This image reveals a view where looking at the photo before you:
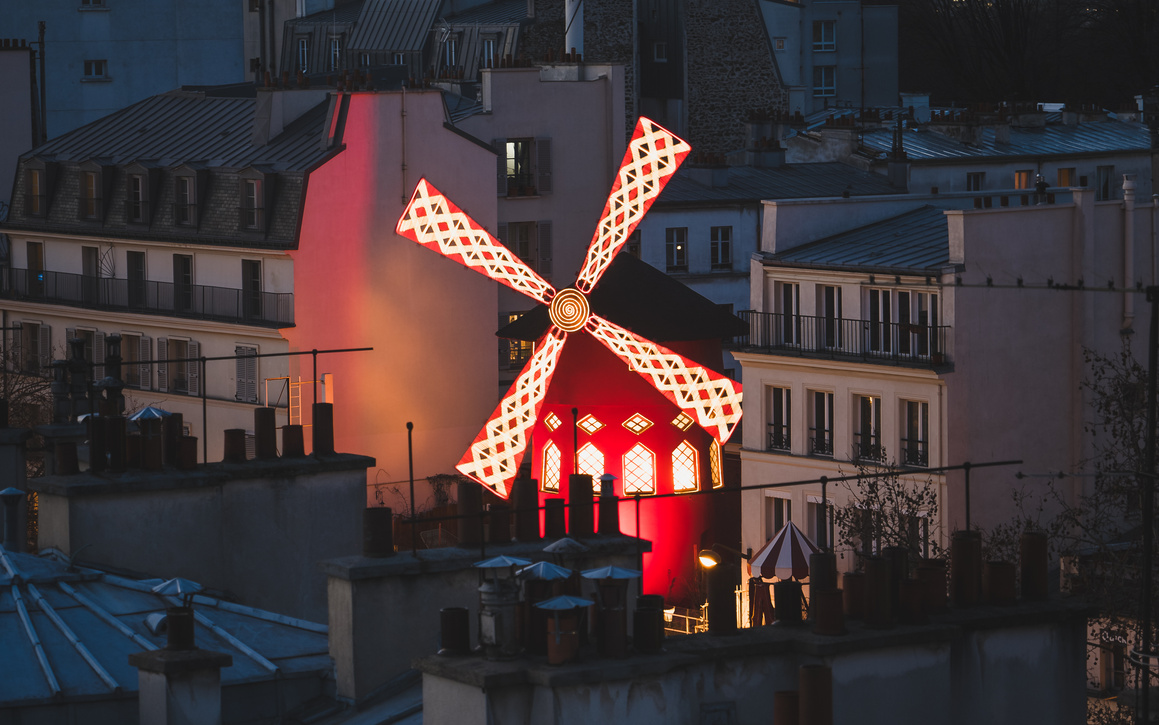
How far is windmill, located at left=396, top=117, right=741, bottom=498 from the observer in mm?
53344

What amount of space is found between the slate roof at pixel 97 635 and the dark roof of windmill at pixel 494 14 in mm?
66446

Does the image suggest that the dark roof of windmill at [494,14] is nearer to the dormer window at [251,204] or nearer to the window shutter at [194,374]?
the dormer window at [251,204]

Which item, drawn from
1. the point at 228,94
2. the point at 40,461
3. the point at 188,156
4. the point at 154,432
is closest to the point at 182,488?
the point at 154,432

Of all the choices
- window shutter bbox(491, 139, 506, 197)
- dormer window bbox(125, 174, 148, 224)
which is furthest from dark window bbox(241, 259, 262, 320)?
window shutter bbox(491, 139, 506, 197)

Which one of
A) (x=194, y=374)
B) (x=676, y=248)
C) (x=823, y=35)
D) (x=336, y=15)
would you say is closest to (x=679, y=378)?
(x=194, y=374)

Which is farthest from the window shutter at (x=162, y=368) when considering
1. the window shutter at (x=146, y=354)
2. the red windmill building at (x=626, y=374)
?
the red windmill building at (x=626, y=374)

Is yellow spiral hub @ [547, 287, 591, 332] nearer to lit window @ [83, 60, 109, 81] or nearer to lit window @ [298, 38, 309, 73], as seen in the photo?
lit window @ [298, 38, 309, 73]

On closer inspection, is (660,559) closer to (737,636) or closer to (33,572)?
(33,572)

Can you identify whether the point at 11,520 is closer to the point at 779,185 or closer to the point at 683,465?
the point at 683,465

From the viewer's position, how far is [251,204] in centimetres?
7025

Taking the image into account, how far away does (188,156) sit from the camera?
74.7 m

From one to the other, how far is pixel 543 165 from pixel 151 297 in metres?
13.0

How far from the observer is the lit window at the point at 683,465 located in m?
54.8

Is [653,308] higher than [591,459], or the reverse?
[653,308]
